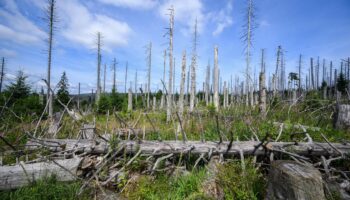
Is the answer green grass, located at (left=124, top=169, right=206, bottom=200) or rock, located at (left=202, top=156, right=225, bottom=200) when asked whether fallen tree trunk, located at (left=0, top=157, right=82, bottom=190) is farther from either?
rock, located at (left=202, top=156, right=225, bottom=200)

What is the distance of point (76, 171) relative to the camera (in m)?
3.45

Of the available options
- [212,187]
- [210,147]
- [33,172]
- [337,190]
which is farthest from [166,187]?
[337,190]

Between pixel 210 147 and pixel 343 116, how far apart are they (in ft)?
→ 14.9

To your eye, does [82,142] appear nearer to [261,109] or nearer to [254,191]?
[254,191]

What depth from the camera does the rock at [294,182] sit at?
2256 mm

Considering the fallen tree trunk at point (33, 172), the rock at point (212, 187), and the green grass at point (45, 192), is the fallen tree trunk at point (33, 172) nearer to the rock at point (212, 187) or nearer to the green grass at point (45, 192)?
the green grass at point (45, 192)

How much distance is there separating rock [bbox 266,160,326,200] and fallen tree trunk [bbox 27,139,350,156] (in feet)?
3.49

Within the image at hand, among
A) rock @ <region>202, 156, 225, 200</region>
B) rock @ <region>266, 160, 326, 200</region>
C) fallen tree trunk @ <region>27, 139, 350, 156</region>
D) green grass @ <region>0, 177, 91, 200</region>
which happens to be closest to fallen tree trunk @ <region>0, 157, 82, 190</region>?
green grass @ <region>0, 177, 91, 200</region>

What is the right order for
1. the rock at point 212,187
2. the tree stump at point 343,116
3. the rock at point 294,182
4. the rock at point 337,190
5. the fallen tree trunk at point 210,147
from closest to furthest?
1. the rock at point 294,182
2. the rock at point 337,190
3. the rock at point 212,187
4. the fallen tree trunk at point 210,147
5. the tree stump at point 343,116

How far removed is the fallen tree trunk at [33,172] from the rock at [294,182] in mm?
3125

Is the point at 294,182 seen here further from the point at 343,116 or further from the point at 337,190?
the point at 343,116

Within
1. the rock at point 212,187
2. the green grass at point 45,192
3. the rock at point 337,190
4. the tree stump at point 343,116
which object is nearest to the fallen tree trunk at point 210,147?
the rock at point 212,187

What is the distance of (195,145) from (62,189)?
2.40 meters

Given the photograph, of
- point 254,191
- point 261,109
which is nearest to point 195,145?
point 254,191
